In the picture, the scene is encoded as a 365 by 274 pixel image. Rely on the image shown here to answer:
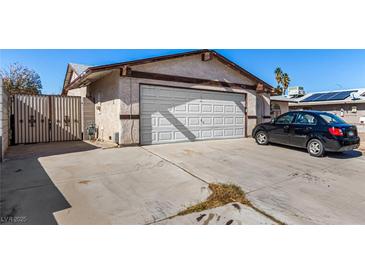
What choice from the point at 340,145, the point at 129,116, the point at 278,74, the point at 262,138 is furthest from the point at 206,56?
the point at 278,74

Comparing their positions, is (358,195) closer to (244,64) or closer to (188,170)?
(188,170)

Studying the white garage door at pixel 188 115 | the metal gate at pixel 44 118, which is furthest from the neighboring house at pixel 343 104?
the metal gate at pixel 44 118

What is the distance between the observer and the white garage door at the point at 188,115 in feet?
27.3

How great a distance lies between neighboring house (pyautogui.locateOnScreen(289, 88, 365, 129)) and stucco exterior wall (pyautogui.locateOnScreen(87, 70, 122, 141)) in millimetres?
18406

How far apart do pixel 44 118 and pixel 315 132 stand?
10.9 meters

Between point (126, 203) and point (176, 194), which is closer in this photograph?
point (126, 203)

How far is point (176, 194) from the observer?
3697mm

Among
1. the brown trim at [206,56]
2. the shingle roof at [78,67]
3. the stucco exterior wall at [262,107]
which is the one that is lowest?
the stucco exterior wall at [262,107]

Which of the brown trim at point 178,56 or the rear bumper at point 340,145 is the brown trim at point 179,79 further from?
the rear bumper at point 340,145

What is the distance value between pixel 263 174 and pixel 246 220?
2.29 metres

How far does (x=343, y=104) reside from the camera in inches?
725

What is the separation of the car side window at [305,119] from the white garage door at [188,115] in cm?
368
